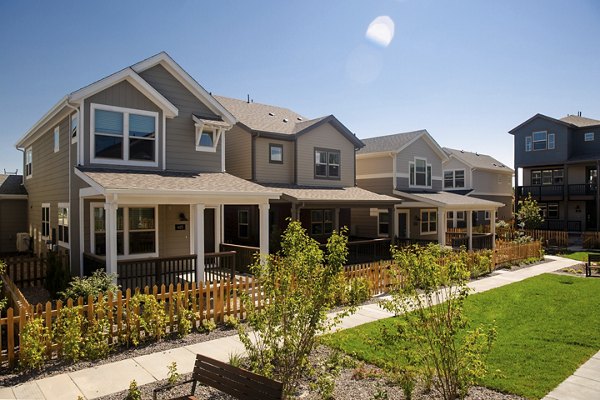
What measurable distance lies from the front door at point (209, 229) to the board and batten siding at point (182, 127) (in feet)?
8.08

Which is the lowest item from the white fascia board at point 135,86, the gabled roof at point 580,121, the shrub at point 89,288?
the shrub at point 89,288

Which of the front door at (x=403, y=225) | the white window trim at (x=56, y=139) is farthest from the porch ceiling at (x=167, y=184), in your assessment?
the front door at (x=403, y=225)

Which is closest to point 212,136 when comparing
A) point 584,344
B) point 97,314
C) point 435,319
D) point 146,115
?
point 146,115

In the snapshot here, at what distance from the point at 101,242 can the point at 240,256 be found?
5302 mm

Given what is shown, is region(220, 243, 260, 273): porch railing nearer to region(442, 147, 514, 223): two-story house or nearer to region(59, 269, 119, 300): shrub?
region(59, 269, 119, 300): shrub

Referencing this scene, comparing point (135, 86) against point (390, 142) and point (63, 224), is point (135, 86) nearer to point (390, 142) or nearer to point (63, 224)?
point (63, 224)

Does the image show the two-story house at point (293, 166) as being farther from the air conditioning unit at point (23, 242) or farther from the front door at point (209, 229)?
the air conditioning unit at point (23, 242)

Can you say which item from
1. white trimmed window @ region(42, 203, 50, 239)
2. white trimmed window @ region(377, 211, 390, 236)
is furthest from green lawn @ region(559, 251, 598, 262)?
white trimmed window @ region(42, 203, 50, 239)

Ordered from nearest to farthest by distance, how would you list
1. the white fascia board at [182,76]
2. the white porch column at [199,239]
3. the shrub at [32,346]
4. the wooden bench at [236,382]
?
1. the wooden bench at [236,382]
2. the shrub at [32,346]
3. the white porch column at [199,239]
4. the white fascia board at [182,76]

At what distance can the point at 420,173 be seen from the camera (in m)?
27.4

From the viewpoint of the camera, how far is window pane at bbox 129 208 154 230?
46.9ft

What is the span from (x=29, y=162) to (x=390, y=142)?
70.8 ft

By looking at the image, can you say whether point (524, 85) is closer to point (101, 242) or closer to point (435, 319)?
point (435, 319)

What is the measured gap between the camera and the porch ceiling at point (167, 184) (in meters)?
11.0
